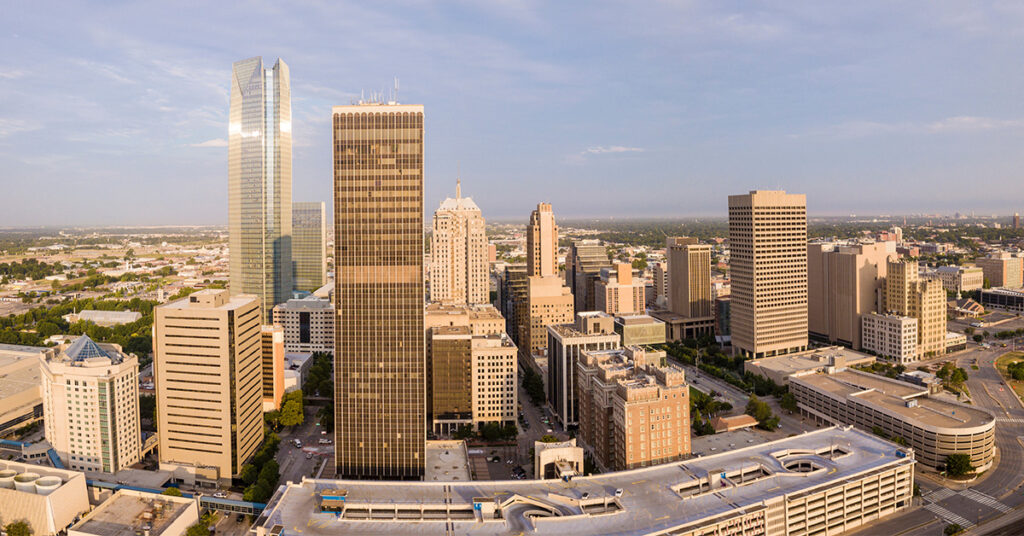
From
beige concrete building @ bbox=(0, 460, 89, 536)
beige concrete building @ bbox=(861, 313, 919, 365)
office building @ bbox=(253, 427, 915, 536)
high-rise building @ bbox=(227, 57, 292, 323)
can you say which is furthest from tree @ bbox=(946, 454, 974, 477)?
high-rise building @ bbox=(227, 57, 292, 323)

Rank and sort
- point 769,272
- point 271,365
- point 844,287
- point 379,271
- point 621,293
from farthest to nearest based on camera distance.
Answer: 1. point 621,293
2. point 844,287
3. point 769,272
4. point 271,365
5. point 379,271

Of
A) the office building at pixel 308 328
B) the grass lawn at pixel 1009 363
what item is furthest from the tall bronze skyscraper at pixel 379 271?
the grass lawn at pixel 1009 363

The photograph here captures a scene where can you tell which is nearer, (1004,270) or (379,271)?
(379,271)

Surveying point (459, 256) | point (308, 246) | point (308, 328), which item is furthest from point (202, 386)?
point (308, 246)

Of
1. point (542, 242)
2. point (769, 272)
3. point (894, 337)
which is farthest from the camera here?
point (542, 242)

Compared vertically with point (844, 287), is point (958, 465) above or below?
below

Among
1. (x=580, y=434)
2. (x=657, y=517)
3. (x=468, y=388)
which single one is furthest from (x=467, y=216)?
(x=657, y=517)

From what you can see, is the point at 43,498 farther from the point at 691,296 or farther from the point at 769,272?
the point at 691,296
